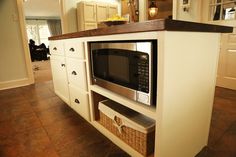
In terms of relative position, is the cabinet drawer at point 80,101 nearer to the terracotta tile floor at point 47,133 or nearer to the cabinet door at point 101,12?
the terracotta tile floor at point 47,133

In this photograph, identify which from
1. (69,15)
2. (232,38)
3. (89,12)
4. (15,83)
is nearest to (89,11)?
(89,12)

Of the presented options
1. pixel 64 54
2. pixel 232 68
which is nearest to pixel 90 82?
pixel 64 54

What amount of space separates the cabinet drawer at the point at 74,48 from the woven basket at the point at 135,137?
1.81 ft

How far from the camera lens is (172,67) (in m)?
0.71

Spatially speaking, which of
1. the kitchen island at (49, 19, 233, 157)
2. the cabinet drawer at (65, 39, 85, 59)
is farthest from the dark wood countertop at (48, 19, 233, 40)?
the cabinet drawer at (65, 39, 85, 59)

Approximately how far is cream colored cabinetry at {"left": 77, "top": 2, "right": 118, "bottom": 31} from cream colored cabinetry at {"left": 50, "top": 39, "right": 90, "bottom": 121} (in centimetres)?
215

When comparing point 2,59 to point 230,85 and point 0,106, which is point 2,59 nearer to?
point 0,106

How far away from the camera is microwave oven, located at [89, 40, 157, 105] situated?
0.76 metres

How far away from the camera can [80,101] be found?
4.83 feet

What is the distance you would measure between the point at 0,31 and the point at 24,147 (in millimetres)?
2440

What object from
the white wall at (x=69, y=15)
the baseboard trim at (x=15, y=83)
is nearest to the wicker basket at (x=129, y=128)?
the baseboard trim at (x=15, y=83)

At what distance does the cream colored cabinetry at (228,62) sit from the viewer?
237cm

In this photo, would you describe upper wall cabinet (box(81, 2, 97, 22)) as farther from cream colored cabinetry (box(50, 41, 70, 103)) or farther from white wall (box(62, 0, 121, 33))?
cream colored cabinetry (box(50, 41, 70, 103))

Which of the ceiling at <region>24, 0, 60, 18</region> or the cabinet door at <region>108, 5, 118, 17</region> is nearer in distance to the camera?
the cabinet door at <region>108, 5, 118, 17</region>
